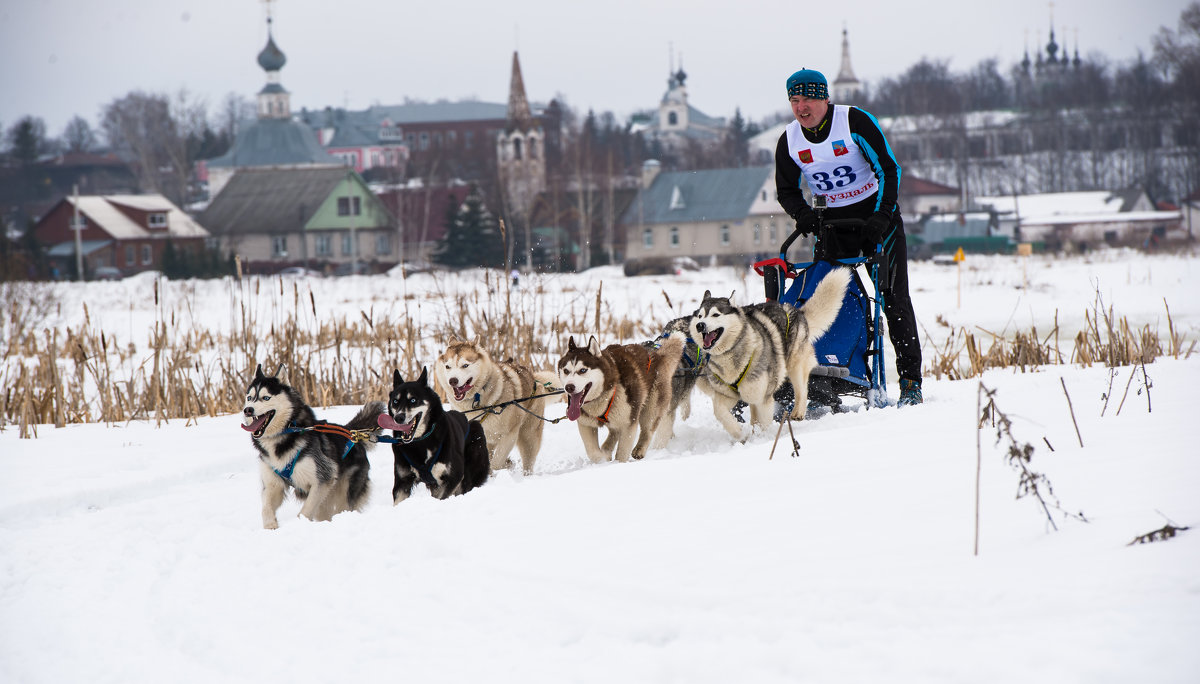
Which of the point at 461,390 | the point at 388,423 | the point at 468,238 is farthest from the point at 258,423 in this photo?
the point at 468,238

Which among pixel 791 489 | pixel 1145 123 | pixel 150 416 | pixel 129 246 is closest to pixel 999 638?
pixel 791 489

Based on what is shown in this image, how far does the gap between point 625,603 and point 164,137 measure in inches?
3066

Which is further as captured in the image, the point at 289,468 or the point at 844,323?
the point at 844,323

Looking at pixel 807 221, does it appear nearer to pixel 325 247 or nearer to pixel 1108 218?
pixel 325 247

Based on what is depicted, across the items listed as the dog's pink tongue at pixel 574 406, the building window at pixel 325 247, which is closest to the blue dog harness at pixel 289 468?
the dog's pink tongue at pixel 574 406

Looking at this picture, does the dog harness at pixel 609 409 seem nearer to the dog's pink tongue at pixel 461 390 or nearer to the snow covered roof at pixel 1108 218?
the dog's pink tongue at pixel 461 390

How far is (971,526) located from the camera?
264 centimetres

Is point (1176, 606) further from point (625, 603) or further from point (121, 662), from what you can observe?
point (121, 662)

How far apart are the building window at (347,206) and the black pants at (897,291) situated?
4866 cm

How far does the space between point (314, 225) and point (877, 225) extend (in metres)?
49.7

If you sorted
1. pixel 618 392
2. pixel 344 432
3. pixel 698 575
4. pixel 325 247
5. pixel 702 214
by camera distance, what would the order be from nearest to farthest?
pixel 698 575
pixel 344 432
pixel 618 392
pixel 702 214
pixel 325 247

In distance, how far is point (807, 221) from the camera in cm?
541

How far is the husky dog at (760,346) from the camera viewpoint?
4949mm

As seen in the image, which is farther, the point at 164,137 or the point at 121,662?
the point at 164,137
